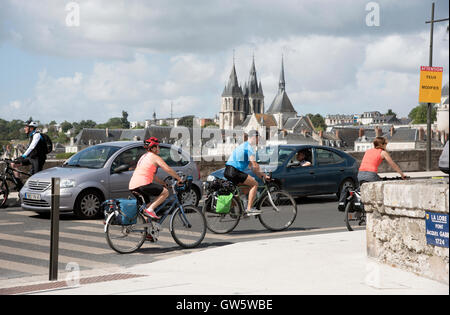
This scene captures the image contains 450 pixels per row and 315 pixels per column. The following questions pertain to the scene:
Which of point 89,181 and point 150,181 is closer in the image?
point 150,181

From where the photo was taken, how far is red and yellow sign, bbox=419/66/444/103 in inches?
859

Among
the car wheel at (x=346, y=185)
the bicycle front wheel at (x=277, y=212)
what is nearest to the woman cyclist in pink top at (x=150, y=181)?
the bicycle front wheel at (x=277, y=212)

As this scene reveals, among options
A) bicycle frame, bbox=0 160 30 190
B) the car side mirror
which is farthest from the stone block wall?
→ bicycle frame, bbox=0 160 30 190

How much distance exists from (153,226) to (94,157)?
15.7 feet

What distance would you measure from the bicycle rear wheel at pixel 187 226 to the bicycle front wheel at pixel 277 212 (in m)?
1.90

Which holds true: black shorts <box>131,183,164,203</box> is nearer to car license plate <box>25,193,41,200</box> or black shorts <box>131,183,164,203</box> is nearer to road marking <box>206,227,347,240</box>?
road marking <box>206,227,347,240</box>

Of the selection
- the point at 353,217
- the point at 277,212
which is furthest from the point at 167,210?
the point at 353,217

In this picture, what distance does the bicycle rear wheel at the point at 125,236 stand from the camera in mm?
8625

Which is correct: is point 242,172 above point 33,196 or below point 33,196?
above

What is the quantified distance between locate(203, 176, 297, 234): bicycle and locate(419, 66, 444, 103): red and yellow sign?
41.1 ft

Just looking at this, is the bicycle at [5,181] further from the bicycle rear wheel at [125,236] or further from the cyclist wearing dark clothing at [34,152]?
the bicycle rear wheel at [125,236]

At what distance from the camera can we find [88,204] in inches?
495

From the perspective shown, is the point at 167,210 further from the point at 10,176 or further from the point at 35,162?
the point at 10,176
